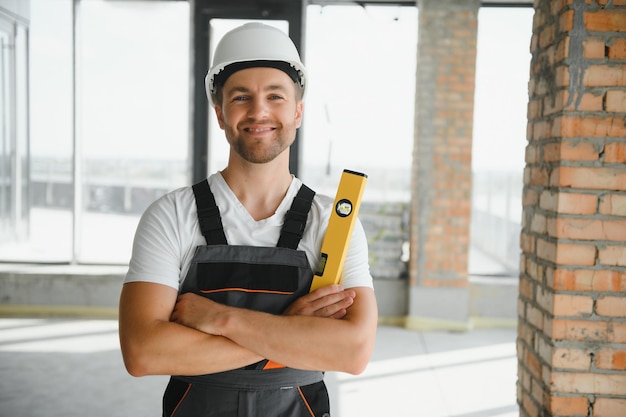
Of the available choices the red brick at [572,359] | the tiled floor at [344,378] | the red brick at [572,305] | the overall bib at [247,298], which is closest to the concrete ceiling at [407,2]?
the tiled floor at [344,378]

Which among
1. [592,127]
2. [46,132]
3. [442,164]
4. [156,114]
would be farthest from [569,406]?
[46,132]

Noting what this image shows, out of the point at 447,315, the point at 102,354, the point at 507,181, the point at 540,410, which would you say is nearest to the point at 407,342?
the point at 447,315

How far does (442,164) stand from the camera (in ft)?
17.3

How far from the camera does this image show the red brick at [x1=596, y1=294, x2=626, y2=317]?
6.12ft

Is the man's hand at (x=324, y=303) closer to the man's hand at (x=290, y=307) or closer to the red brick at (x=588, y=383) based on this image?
the man's hand at (x=290, y=307)

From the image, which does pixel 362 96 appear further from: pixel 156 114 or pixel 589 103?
pixel 589 103

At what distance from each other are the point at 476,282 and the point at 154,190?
3577mm

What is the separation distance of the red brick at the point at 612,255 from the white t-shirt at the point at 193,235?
0.91 metres

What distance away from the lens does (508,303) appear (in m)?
5.50

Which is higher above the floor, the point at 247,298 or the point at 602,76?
the point at 602,76

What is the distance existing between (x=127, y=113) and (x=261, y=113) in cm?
485

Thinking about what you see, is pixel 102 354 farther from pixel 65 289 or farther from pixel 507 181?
pixel 507 181

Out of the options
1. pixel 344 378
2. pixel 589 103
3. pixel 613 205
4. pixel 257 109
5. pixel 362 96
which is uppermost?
pixel 362 96

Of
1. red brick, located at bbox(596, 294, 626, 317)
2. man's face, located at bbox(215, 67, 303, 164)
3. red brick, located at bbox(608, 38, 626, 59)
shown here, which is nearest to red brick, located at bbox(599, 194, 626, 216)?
red brick, located at bbox(596, 294, 626, 317)
